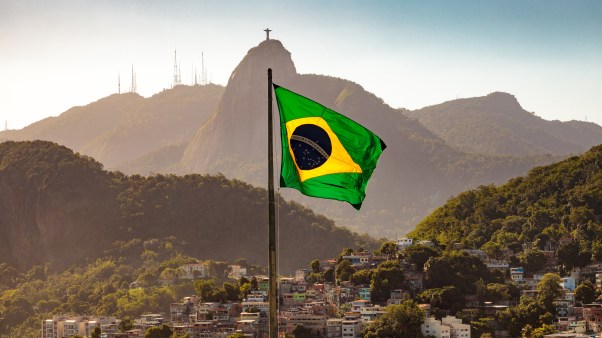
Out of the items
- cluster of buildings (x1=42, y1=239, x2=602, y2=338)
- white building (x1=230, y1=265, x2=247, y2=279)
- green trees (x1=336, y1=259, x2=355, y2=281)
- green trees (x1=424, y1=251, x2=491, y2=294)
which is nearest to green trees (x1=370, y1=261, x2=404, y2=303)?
cluster of buildings (x1=42, y1=239, x2=602, y2=338)

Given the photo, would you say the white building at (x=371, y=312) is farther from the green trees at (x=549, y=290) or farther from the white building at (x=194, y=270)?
the white building at (x=194, y=270)

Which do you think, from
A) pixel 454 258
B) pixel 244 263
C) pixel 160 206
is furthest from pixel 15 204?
pixel 454 258

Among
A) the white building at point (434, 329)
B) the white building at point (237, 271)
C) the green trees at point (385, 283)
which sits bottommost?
the white building at point (434, 329)

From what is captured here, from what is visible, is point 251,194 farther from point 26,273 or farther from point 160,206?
point 26,273

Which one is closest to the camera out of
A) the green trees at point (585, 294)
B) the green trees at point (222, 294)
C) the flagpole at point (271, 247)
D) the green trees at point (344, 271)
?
the flagpole at point (271, 247)

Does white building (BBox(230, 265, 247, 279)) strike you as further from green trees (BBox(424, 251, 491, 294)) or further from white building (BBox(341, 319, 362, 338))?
white building (BBox(341, 319, 362, 338))

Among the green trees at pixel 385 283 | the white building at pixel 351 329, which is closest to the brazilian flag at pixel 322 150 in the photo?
the white building at pixel 351 329

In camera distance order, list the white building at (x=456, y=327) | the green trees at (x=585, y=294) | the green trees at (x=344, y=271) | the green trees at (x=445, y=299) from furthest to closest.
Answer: the green trees at (x=344, y=271) < the green trees at (x=445, y=299) < the green trees at (x=585, y=294) < the white building at (x=456, y=327)

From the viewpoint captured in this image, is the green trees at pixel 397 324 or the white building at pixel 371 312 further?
the white building at pixel 371 312

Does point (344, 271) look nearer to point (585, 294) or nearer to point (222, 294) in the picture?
point (222, 294)
